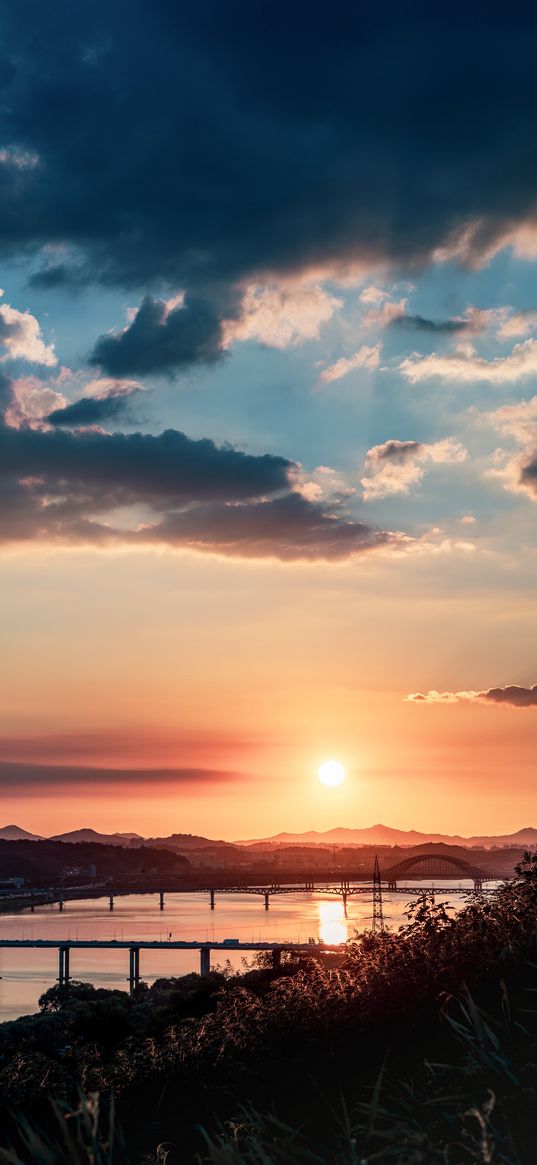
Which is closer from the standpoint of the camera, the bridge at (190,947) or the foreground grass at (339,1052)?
the foreground grass at (339,1052)

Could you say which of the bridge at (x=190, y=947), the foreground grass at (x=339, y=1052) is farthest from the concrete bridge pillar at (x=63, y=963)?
the foreground grass at (x=339, y=1052)

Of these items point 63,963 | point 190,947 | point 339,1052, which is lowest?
point 63,963

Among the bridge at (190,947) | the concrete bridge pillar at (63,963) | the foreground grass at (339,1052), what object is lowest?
the concrete bridge pillar at (63,963)

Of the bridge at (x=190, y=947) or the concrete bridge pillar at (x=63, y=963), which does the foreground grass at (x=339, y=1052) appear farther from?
the concrete bridge pillar at (x=63, y=963)

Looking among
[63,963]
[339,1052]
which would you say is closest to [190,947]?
[63,963]

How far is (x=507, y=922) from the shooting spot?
2316 centimetres

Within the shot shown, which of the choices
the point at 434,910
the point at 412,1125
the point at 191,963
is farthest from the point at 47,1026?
the point at 191,963

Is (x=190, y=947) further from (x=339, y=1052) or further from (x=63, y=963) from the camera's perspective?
(x=339, y=1052)

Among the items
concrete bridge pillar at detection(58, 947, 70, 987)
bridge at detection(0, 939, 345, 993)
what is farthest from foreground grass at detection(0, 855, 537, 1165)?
concrete bridge pillar at detection(58, 947, 70, 987)

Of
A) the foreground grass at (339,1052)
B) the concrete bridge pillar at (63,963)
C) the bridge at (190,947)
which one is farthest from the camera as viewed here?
the concrete bridge pillar at (63,963)

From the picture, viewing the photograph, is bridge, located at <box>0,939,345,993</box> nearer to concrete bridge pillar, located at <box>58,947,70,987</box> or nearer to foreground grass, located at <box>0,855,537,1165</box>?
concrete bridge pillar, located at <box>58,947,70,987</box>

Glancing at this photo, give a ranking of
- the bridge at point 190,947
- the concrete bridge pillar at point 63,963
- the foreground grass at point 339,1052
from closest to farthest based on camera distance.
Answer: the foreground grass at point 339,1052
the bridge at point 190,947
the concrete bridge pillar at point 63,963

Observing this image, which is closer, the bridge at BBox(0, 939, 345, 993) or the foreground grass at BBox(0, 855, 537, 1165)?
the foreground grass at BBox(0, 855, 537, 1165)

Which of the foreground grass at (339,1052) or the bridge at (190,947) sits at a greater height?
the foreground grass at (339,1052)
